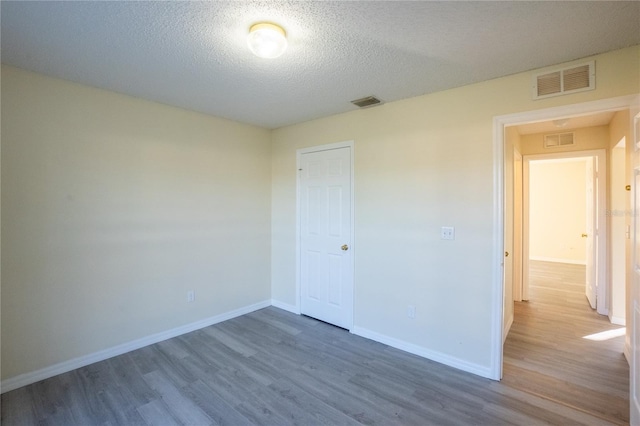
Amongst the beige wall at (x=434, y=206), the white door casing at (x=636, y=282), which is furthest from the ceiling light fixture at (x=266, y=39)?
the white door casing at (x=636, y=282)

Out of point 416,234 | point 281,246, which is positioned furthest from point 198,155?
point 416,234

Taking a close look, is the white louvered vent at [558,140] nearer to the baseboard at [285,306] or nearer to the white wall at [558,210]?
the white wall at [558,210]

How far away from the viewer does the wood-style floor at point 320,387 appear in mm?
1989

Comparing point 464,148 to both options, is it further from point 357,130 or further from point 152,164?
point 152,164

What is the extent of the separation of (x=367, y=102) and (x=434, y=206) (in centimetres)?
124

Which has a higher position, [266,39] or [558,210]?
[266,39]

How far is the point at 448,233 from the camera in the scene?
2641 millimetres

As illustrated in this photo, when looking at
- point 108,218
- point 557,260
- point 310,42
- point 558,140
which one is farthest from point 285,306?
point 557,260

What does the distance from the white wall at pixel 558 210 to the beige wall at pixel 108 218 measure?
6.91m

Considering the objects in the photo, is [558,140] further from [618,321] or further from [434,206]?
[434,206]

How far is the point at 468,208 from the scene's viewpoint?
8.32 ft

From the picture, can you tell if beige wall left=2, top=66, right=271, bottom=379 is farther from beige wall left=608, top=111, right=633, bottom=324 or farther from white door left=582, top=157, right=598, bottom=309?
white door left=582, top=157, right=598, bottom=309

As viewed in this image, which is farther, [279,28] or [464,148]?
[464,148]

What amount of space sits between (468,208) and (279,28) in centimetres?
203
